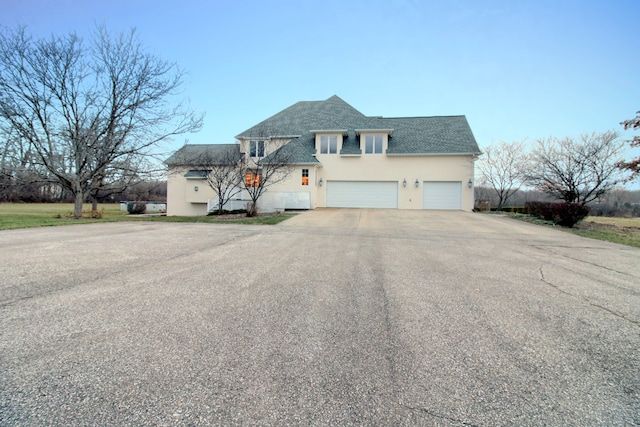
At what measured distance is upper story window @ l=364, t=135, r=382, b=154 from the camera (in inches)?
840

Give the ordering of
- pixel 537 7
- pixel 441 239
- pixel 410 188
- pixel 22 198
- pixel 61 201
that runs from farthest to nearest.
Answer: pixel 61 201
pixel 22 198
pixel 410 188
pixel 537 7
pixel 441 239

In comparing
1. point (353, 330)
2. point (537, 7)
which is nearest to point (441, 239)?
point (353, 330)

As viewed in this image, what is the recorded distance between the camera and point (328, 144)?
21.7 meters

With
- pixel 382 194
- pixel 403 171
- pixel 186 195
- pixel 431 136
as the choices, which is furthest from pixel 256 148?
pixel 431 136

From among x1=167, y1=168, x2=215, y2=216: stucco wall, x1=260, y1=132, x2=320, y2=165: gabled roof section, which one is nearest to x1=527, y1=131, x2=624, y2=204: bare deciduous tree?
x1=260, y1=132, x2=320, y2=165: gabled roof section

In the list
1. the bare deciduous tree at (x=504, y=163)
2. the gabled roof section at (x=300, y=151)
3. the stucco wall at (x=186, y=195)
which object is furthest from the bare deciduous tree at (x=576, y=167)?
the stucco wall at (x=186, y=195)

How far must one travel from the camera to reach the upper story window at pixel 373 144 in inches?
840

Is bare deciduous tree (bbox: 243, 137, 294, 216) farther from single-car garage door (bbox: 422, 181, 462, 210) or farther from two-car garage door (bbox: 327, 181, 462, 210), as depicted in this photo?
single-car garage door (bbox: 422, 181, 462, 210)

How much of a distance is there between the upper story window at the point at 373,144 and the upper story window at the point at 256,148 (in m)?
7.60

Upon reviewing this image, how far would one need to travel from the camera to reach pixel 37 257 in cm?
564

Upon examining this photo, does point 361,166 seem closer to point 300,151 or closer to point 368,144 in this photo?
point 368,144

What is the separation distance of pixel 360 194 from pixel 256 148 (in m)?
8.19

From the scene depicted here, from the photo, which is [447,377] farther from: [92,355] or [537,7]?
[537,7]

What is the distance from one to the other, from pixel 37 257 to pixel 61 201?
53110 mm
